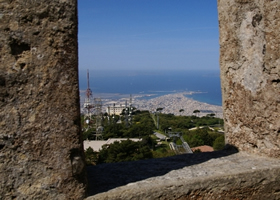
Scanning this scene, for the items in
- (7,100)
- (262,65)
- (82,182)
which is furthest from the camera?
(262,65)

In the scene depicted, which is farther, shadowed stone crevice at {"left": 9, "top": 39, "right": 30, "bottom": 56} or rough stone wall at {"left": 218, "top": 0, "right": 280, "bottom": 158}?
rough stone wall at {"left": 218, "top": 0, "right": 280, "bottom": 158}

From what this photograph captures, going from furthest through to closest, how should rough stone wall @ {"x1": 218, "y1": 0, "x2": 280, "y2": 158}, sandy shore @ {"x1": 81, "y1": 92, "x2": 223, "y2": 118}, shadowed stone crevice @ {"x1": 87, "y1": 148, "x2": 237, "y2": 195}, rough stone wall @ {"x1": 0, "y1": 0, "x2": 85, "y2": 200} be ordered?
sandy shore @ {"x1": 81, "y1": 92, "x2": 223, "y2": 118}
rough stone wall @ {"x1": 218, "y1": 0, "x2": 280, "y2": 158}
shadowed stone crevice @ {"x1": 87, "y1": 148, "x2": 237, "y2": 195}
rough stone wall @ {"x1": 0, "y1": 0, "x2": 85, "y2": 200}

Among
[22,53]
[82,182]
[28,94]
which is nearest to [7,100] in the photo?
[28,94]

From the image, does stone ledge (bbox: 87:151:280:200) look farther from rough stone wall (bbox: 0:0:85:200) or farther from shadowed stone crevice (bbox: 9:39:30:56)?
shadowed stone crevice (bbox: 9:39:30:56)

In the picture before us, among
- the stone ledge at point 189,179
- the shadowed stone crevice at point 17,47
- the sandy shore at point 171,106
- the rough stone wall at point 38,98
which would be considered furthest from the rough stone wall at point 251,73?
the sandy shore at point 171,106

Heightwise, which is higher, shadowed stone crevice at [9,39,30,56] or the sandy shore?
shadowed stone crevice at [9,39,30,56]

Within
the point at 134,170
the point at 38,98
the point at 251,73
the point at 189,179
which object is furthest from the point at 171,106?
the point at 38,98

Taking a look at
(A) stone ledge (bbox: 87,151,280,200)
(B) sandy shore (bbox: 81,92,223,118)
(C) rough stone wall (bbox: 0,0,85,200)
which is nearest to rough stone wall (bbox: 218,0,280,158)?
(A) stone ledge (bbox: 87,151,280,200)

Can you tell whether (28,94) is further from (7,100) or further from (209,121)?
(209,121)
